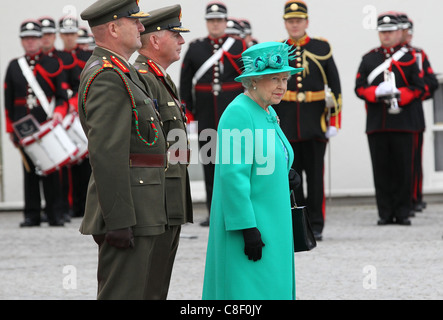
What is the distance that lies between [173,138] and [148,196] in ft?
2.90

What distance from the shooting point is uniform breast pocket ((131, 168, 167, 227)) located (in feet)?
15.3

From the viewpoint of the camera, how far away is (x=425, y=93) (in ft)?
38.7

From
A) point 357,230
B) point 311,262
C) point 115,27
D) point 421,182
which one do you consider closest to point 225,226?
point 115,27

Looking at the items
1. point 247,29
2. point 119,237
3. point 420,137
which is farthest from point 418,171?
point 119,237

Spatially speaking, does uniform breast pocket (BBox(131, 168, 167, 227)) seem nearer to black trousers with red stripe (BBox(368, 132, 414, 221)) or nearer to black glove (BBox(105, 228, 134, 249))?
black glove (BBox(105, 228, 134, 249))

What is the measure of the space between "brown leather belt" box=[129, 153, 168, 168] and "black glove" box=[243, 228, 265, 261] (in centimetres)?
50

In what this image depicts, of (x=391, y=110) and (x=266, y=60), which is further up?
(x=266, y=60)

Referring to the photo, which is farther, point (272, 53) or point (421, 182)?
point (421, 182)

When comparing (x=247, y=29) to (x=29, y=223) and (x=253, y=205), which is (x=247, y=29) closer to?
(x=29, y=223)

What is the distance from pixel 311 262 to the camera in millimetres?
8414

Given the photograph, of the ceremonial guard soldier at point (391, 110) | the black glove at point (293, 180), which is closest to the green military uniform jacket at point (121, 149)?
the black glove at point (293, 180)

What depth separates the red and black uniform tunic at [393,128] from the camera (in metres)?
11.1
